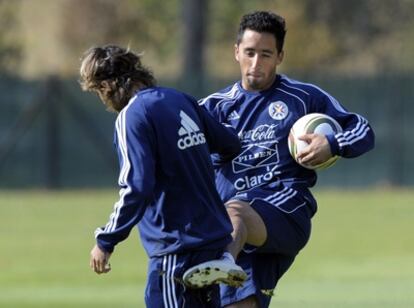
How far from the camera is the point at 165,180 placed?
6.78m

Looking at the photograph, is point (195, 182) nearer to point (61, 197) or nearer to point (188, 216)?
point (188, 216)

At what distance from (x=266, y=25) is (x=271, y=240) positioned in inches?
50.9

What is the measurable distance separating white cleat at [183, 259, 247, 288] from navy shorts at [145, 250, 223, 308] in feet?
0.22

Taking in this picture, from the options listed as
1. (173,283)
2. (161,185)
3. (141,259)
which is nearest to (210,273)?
(173,283)

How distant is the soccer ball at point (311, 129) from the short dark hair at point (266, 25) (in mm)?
485

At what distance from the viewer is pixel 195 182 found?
678cm

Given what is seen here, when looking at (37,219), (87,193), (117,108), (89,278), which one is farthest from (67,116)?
(117,108)

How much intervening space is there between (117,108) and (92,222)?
48.2 ft

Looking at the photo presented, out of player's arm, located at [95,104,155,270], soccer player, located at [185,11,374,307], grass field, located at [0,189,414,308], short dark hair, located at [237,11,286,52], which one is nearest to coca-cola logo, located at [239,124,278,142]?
soccer player, located at [185,11,374,307]

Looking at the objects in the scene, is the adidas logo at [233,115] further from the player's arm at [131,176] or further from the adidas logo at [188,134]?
the player's arm at [131,176]

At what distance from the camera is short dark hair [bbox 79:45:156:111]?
6.84 meters

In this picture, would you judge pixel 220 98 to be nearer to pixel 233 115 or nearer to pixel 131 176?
pixel 233 115

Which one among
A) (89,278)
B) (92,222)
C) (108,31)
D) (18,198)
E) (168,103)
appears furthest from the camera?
(108,31)

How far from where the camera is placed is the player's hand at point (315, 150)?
7660 millimetres
